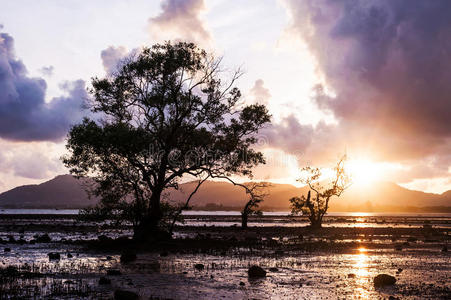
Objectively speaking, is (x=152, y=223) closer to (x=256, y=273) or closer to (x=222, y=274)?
(x=222, y=274)

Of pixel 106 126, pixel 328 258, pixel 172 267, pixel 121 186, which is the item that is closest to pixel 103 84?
pixel 106 126

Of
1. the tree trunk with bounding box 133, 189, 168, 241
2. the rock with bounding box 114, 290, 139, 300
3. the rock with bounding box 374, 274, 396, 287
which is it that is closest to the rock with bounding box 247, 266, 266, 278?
the rock with bounding box 374, 274, 396, 287

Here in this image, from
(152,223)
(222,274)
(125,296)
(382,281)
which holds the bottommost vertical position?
(222,274)

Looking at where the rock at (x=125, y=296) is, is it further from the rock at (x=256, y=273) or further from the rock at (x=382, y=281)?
the rock at (x=382, y=281)

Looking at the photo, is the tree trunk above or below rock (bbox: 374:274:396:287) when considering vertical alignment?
above

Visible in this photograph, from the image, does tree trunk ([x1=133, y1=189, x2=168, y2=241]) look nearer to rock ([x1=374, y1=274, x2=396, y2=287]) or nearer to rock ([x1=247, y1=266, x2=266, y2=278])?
rock ([x1=247, y1=266, x2=266, y2=278])

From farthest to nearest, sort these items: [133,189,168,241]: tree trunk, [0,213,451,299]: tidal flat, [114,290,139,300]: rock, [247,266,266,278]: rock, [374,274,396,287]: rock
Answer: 1. [133,189,168,241]: tree trunk
2. [247,266,266,278]: rock
3. [374,274,396,287]: rock
4. [0,213,451,299]: tidal flat
5. [114,290,139,300]: rock

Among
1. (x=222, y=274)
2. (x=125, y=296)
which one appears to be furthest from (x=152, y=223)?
(x=125, y=296)

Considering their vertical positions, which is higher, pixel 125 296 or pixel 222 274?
pixel 125 296

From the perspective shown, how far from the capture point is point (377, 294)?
16.8 m

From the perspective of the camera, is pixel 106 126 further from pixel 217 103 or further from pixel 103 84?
pixel 217 103

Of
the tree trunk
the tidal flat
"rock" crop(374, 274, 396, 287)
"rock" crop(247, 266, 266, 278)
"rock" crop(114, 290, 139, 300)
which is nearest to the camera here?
"rock" crop(114, 290, 139, 300)

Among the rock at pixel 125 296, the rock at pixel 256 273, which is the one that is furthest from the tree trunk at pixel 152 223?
the rock at pixel 125 296

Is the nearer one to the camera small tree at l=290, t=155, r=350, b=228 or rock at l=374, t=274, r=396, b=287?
rock at l=374, t=274, r=396, b=287
